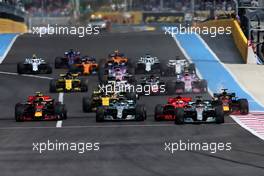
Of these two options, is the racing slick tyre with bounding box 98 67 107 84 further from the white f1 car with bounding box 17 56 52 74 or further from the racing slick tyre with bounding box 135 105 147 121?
the racing slick tyre with bounding box 135 105 147 121

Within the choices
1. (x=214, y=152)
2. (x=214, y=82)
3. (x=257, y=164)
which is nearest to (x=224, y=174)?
(x=257, y=164)

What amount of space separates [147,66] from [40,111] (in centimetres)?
1158

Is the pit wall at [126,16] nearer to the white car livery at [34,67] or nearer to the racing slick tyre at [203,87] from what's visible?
the white car livery at [34,67]

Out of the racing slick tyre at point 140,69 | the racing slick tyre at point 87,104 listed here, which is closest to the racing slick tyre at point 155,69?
the racing slick tyre at point 140,69

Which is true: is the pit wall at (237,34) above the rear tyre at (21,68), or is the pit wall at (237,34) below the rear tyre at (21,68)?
above

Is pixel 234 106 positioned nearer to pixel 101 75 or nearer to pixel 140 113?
pixel 140 113

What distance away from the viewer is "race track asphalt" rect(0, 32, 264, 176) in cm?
1545

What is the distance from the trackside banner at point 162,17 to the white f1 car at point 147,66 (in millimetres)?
59191

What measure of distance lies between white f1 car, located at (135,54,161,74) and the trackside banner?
59.2 metres

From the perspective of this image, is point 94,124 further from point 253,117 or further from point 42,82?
point 42,82

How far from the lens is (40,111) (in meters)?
24.0

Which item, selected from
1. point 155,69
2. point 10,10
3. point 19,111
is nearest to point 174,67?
point 155,69

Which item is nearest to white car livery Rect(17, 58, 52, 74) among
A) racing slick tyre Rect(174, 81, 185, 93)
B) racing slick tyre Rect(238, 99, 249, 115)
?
racing slick tyre Rect(174, 81, 185, 93)

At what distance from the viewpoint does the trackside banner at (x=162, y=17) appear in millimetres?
94944
